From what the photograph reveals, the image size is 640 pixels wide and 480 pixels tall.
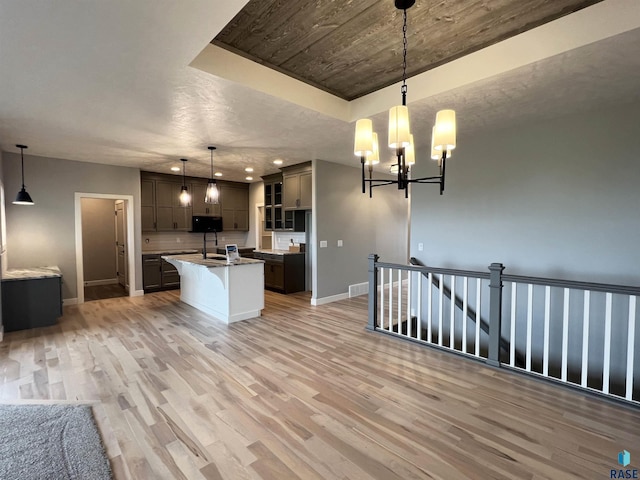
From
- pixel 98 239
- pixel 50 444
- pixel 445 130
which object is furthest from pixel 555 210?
pixel 98 239

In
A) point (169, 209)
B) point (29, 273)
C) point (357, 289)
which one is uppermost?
point (169, 209)

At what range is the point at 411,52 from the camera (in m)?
2.65

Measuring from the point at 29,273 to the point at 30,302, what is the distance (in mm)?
493

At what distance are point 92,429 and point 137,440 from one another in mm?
387

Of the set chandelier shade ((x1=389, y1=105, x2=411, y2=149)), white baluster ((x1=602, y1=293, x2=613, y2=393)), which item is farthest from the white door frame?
white baluster ((x1=602, y1=293, x2=613, y2=393))

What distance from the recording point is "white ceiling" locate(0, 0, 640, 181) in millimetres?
1893

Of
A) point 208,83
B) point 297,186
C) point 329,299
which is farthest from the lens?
point 297,186

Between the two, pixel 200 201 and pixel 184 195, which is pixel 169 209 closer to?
pixel 200 201

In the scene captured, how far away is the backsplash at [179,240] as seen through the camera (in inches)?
279

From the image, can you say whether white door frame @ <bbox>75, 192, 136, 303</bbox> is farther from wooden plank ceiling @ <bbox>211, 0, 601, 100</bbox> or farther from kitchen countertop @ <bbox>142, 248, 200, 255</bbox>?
wooden plank ceiling @ <bbox>211, 0, 601, 100</bbox>

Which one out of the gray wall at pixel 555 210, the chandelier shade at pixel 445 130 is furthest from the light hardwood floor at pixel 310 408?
the chandelier shade at pixel 445 130

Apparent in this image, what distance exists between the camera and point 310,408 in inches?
94.0

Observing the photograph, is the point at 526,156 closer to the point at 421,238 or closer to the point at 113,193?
the point at 421,238

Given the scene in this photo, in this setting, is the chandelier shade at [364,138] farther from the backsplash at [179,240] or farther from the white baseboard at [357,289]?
the backsplash at [179,240]
